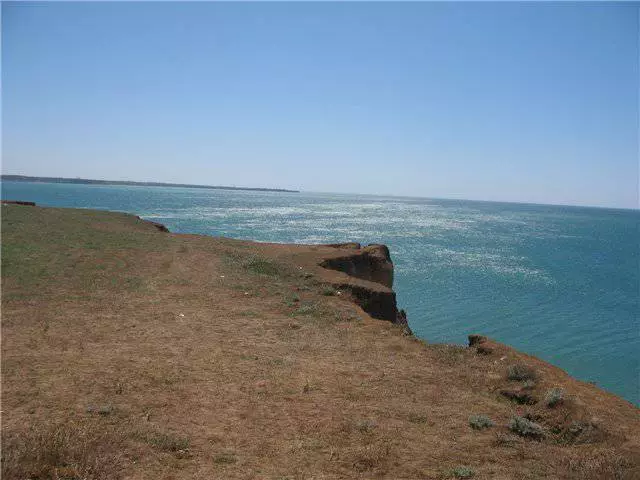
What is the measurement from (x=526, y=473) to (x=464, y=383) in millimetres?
3153

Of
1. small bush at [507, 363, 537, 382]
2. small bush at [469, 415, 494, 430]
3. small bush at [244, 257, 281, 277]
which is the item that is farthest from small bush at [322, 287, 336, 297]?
small bush at [469, 415, 494, 430]

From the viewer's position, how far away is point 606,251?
64.1m

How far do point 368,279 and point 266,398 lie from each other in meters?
15.2

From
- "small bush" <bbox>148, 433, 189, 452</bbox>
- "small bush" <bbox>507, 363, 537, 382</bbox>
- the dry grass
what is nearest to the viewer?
the dry grass

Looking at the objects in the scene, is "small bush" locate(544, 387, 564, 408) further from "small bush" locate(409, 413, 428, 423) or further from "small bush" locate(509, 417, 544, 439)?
"small bush" locate(409, 413, 428, 423)

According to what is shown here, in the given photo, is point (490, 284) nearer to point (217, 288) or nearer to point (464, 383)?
point (217, 288)

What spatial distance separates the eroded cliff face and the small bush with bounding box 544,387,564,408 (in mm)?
5416

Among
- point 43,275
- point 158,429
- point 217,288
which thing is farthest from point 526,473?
point 43,275

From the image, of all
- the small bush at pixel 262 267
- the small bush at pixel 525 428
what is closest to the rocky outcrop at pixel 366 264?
the small bush at pixel 262 267

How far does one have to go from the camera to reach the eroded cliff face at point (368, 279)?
666 inches

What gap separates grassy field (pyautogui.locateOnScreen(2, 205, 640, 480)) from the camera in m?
6.21

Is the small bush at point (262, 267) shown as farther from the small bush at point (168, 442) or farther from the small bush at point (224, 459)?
the small bush at point (224, 459)

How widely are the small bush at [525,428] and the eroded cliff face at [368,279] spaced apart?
19.8 ft

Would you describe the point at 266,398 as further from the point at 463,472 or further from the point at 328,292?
the point at 328,292
